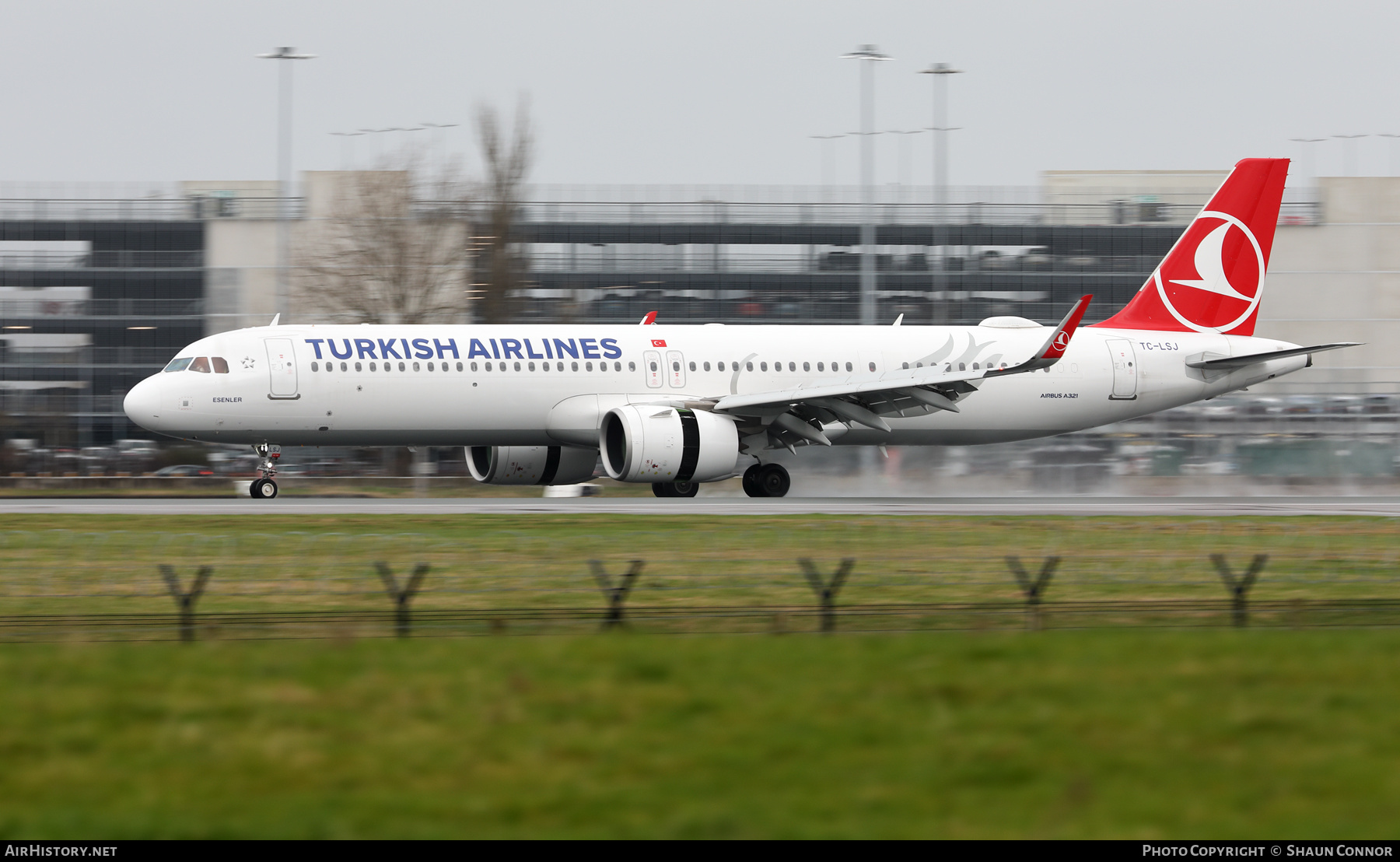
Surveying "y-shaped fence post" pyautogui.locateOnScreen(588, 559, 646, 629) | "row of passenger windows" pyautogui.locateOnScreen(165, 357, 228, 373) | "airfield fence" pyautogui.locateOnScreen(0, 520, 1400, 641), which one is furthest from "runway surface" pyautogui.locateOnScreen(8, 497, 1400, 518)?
"y-shaped fence post" pyautogui.locateOnScreen(588, 559, 646, 629)

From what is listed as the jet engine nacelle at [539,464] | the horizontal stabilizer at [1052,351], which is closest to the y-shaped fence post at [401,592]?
the horizontal stabilizer at [1052,351]

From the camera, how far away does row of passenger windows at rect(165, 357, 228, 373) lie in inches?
1304

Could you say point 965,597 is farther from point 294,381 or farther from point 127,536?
point 294,381

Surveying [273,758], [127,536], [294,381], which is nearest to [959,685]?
[273,758]

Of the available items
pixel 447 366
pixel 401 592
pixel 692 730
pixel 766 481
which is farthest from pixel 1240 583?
pixel 447 366

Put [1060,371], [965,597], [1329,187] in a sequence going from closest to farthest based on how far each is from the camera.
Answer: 1. [965,597]
2. [1060,371]
3. [1329,187]

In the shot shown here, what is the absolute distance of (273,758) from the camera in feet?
35.4

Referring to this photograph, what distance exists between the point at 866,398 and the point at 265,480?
43.5ft

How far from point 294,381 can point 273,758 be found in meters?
23.2

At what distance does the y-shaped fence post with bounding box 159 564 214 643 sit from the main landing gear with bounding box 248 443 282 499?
1625 cm

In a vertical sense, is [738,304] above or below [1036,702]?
above

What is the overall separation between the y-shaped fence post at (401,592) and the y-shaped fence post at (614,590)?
186cm

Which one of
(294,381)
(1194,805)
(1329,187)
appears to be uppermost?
(1329,187)

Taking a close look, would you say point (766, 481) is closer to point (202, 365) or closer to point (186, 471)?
point (202, 365)
